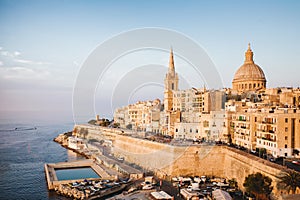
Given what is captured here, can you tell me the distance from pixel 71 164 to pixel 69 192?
886 centimetres

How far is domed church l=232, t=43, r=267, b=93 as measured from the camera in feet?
123

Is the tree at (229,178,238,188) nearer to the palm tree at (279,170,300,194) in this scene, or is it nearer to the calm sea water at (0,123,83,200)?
the palm tree at (279,170,300,194)

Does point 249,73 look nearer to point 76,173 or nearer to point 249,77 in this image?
point 249,77

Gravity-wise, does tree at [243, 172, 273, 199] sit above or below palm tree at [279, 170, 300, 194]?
below

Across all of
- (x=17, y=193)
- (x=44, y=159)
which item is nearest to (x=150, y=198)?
(x=17, y=193)

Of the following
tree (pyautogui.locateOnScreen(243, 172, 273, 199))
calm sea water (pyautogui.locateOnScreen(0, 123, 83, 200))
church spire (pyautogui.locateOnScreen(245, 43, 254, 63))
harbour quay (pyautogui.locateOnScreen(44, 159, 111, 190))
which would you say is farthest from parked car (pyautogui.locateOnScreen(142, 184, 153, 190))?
church spire (pyautogui.locateOnScreen(245, 43, 254, 63))

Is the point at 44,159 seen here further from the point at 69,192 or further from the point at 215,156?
the point at 215,156

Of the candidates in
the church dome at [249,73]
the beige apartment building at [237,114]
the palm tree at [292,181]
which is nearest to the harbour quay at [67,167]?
the beige apartment building at [237,114]

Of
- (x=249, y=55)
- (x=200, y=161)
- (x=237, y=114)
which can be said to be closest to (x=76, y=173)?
(x=200, y=161)

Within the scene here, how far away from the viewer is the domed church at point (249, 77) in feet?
123

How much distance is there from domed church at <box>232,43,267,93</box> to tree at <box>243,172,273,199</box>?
76.2 feet

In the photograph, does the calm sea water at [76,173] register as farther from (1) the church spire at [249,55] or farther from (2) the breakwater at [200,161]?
(1) the church spire at [249,55]

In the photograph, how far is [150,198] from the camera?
15891 mm

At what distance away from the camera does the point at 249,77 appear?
37.8 metres
